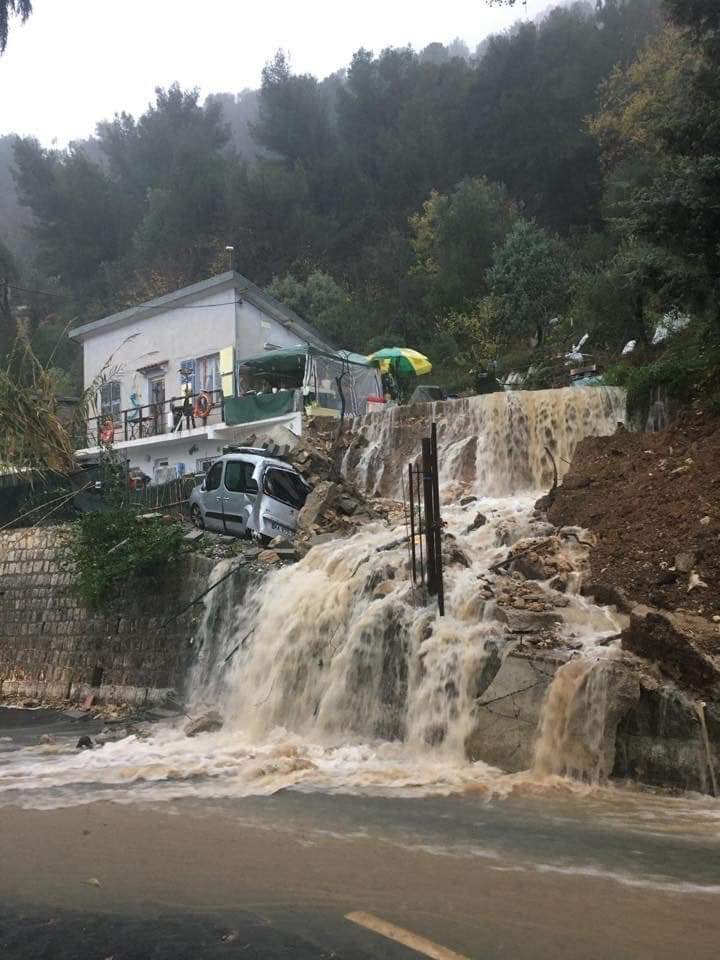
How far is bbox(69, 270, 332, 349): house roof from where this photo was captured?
28078 millimetres

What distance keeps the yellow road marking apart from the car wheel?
1287 centimetres

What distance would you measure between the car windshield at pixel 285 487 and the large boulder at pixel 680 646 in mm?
8898

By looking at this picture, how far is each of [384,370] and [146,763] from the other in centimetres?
1846

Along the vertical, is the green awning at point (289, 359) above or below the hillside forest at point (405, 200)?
below

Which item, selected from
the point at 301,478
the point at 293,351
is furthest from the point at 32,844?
the point at 293,351

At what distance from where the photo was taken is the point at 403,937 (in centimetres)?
423

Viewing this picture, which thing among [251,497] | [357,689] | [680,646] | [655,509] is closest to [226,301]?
[251,497]

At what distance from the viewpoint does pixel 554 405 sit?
17.3 meters

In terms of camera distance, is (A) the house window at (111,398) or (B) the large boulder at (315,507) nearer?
(B) the large boulder at (315,507)

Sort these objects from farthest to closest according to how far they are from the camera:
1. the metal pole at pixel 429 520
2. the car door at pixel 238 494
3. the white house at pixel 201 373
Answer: the white house at pixel 201 373 → the car door at pixel 238 494 → the metal pole at pixel 429 520

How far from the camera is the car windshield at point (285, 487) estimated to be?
1627 cm

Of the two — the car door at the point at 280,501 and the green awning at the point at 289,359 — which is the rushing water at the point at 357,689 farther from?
the green awning at the point at 289,359

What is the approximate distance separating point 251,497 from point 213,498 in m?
0.99

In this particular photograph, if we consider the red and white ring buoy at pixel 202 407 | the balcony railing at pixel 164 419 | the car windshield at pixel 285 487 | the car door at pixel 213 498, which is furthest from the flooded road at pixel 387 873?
the red and white ring buoy at pixel 202 407
